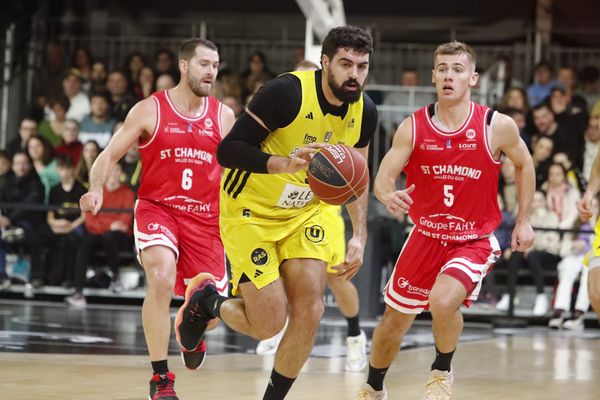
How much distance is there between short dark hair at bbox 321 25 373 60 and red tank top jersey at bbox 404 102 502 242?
3.63 ft

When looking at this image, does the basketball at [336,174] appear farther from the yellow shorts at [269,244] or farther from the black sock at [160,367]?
the black sock at [160,367]

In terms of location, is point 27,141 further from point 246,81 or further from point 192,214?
point 192,214

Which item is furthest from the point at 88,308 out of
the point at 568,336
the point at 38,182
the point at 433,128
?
the point at 433,128

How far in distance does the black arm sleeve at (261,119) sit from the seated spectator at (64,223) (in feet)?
25.0

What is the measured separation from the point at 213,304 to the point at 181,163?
39.4 inches

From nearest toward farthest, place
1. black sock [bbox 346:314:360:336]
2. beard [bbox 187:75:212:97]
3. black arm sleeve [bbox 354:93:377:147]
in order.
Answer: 1. black arm sleeve [bbox 354:93:377:147]
2. beard [bbox 187:75:212:97]
3. black sock [bbox 346:314:360:336]

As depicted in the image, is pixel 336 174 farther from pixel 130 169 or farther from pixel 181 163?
pixel 130 169

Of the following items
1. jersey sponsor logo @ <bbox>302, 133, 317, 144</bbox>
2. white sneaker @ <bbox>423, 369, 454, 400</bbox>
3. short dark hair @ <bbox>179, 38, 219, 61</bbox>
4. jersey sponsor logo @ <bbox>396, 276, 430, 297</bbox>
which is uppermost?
short dark hair @ <bbox>179, 38, 219, 61</bbox>

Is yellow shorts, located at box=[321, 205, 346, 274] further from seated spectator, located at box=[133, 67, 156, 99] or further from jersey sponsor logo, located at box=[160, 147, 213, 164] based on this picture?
seated spectator, located at box=[133, 67, 156, 99]

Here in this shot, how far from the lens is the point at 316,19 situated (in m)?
13.2

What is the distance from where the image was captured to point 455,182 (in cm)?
668

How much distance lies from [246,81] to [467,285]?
908cm

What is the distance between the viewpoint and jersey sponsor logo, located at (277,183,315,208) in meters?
5.97


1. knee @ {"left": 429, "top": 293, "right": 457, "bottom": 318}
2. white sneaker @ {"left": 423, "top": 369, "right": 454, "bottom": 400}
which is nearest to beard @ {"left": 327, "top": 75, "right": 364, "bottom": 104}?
knee @ {"left": 429, "top": 293, "right": 457, "bottom": 318}
